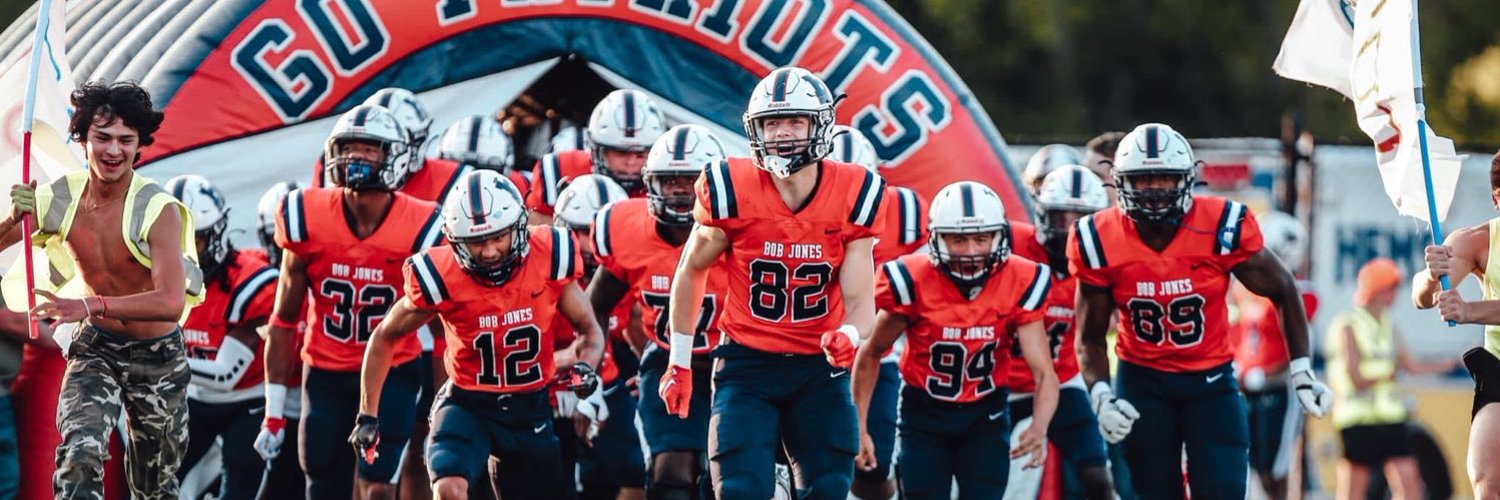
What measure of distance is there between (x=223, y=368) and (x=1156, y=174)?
3.95 meters

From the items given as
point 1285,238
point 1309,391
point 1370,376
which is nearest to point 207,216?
point 1309,391

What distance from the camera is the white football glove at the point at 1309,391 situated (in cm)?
827

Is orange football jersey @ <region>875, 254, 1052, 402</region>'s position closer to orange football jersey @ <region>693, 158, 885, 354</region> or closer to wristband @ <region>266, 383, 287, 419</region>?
orange football jersey @ <region>693, 158, 885, 354</region>

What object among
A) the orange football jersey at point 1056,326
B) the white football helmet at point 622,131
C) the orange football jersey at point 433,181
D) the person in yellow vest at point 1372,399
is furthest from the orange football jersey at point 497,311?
the person in yellow vest at point 1372,399

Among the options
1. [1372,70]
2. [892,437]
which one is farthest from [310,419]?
[1372,70]

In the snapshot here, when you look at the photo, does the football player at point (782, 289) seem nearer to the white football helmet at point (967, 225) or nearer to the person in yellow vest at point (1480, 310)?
the white football helmet at point (967, 225)

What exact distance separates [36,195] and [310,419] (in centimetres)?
191

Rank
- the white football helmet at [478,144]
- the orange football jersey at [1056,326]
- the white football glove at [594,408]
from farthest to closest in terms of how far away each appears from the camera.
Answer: the white football helmet at [478,144] → the orange football jersey at [1056,326] → the white football glove at [594,408]

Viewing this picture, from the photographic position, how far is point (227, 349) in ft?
30.2

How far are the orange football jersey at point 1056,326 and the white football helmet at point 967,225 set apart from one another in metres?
0.86

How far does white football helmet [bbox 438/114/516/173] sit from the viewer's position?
10469 mm

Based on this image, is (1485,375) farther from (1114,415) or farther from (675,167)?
(675,167)

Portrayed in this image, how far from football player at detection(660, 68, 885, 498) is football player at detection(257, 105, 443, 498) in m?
1.59

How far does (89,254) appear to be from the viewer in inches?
273
